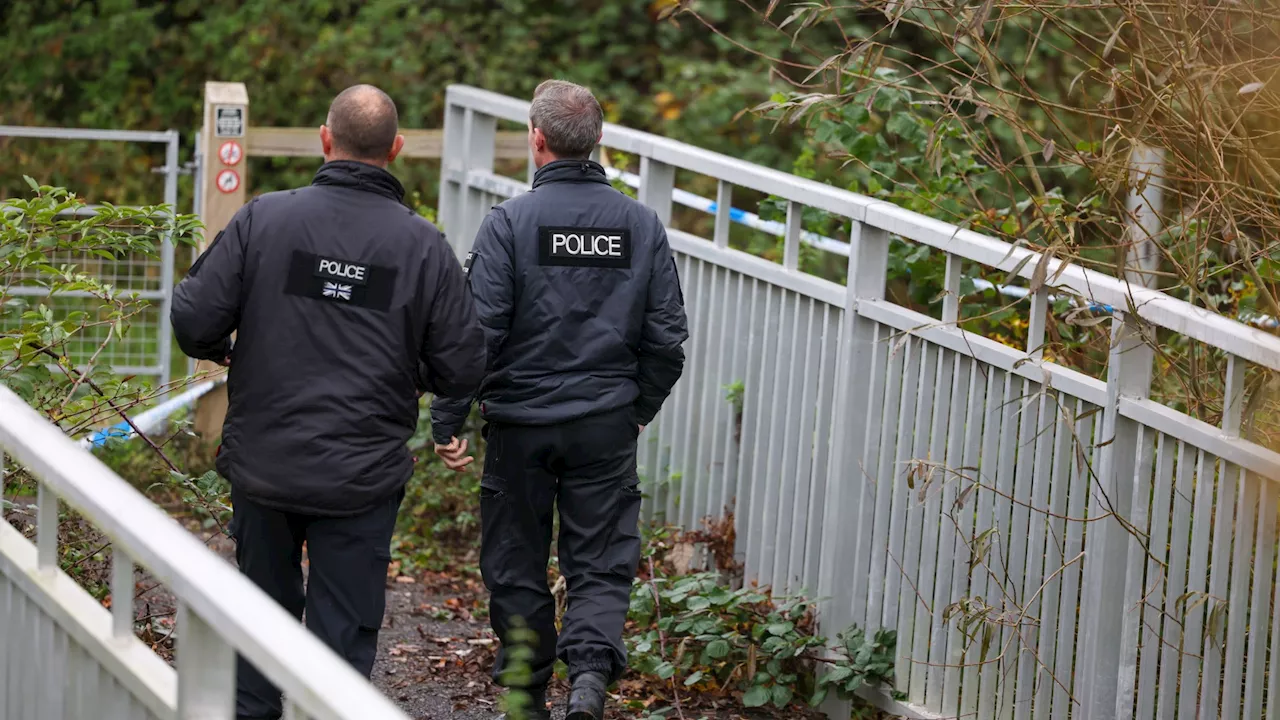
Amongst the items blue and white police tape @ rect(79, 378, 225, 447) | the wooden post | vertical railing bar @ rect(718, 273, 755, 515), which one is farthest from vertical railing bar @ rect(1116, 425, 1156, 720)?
the wooden post

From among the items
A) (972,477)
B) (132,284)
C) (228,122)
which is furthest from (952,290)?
(132,284)

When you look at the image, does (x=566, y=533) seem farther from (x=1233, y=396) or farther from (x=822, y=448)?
(x=1233, y=396)

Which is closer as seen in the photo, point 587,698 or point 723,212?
point 587,698

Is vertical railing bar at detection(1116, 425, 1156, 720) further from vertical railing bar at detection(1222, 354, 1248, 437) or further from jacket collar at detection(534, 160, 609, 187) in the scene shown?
jacket collar at detection(534, 160, 609, 187)

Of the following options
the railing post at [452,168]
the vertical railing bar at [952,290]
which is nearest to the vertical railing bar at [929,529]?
the vertical railing bar at [952,290]

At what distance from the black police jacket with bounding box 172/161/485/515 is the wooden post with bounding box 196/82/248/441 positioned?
3.91 metres

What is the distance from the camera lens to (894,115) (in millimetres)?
6398

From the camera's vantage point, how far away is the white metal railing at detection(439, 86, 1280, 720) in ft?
12.8

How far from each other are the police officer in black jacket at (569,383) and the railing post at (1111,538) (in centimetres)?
130

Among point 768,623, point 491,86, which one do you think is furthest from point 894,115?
point 491,86

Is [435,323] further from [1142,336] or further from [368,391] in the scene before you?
[1142,336]

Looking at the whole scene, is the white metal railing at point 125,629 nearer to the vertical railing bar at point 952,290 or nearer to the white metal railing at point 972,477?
the white metal railing at point 972,477

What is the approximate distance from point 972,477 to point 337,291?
2.01 metres

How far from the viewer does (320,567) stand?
13.3ft
